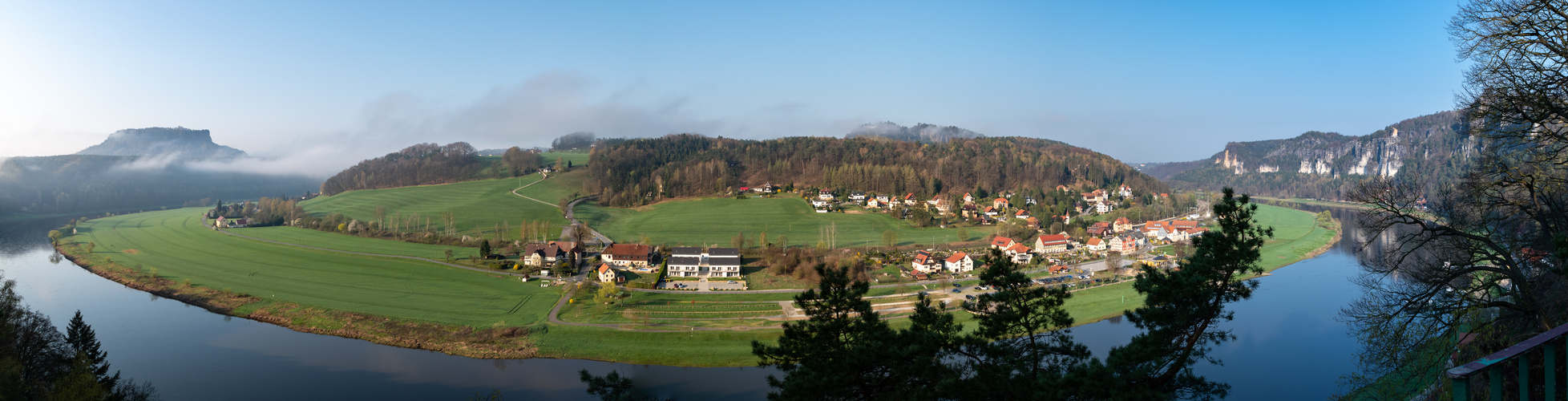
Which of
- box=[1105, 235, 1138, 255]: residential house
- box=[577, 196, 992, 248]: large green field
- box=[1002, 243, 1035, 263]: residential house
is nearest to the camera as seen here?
box=[1002, 243, 1035, 263]: residential house

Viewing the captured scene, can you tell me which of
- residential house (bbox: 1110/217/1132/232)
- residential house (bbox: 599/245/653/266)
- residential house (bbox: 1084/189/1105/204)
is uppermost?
residential house (bbox: 1084/189/1105/204)

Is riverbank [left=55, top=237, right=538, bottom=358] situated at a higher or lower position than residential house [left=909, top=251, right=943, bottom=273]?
lower

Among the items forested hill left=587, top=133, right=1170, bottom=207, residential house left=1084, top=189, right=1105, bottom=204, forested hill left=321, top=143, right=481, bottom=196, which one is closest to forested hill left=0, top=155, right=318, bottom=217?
forested hill left=321, top=143, right=481, bottom=196

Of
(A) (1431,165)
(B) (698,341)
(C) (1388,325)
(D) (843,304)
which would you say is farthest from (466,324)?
(A) (1431,165)

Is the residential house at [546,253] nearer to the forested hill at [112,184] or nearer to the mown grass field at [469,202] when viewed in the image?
the mown grass field at [469,202]

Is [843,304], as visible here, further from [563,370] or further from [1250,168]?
[1250,168]

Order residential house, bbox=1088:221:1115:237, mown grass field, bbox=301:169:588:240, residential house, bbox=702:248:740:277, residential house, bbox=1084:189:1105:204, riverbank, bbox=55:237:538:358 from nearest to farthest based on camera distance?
riverbank, bbox=55:237:538:358 < residential house, bbox=702:248:740:277 < residential house, bbox=1088:221:1115:237 < mown grass field, bbox=301:169:588:240 < residential house, bbox=1084:189:1105:204

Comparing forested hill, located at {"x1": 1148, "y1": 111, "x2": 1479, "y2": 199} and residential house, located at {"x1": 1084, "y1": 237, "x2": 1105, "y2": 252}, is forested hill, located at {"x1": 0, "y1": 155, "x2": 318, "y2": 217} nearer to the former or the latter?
residential house, located at {"x1": 1084, "y1": 237, "x2": 1105, "y2": 252}
